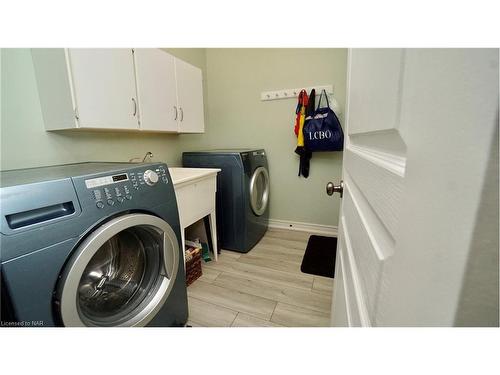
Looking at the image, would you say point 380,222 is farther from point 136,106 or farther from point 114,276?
point 136,106

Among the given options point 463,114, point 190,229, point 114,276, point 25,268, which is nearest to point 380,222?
point 463,114

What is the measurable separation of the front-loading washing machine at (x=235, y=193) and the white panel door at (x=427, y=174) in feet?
5.19

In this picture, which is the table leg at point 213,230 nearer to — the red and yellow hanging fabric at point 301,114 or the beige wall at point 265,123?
the beige wall at point 265,123

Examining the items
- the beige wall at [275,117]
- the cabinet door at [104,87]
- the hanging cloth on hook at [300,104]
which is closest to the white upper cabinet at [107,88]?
the cabinet door at [104,87]

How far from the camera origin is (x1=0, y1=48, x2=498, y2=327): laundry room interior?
199 millimetres

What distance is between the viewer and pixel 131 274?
105 centimetres

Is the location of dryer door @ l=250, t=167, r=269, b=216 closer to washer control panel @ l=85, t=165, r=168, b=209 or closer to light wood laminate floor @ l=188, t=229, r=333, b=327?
light wood laminate floor @ l=188, t=229, r=333, b=327

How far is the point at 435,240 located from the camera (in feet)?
0.67

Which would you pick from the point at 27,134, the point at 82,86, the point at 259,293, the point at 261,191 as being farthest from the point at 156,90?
the point at 259,293

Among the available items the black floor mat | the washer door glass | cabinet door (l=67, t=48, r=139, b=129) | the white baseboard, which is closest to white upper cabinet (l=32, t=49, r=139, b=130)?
cabinet door (l=67, t=48, r=139, b=129)

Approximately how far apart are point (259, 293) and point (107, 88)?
5.36ft

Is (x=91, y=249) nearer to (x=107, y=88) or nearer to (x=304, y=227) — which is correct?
(x=107, y=88)

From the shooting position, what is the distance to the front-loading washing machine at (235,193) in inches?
75.4
